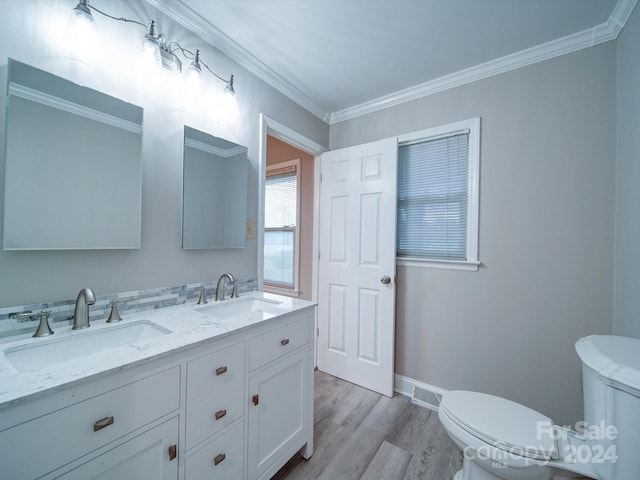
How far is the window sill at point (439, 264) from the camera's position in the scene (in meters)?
1.94

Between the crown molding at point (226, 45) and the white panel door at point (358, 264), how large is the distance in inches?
24.8

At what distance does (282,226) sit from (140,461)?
8.37 ft

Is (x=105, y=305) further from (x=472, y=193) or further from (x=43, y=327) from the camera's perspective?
(x=472, y=193)

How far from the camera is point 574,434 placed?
111 centimetres

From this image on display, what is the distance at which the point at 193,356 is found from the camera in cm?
95

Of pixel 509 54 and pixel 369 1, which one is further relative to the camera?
pixel 509 54

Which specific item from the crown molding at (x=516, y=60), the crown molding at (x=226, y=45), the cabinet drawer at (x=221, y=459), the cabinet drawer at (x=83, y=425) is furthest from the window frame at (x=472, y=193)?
the cabinet drawer at (x=83, y=425)

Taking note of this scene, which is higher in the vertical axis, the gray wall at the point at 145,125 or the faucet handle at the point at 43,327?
the gray wall at the point at 145,125

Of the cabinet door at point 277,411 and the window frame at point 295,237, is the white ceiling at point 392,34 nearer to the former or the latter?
the window frame at point 295,237

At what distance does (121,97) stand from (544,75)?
8.21 ft

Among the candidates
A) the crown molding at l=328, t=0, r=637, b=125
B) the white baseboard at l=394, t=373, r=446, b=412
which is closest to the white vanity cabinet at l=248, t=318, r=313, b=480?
the white baseboard at l=394, t=373, r=446, b=412

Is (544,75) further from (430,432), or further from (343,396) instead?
(343,396)

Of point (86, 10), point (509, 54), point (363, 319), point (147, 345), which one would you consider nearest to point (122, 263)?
point (147, 345)

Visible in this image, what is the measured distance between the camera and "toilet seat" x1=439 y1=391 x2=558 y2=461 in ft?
A: 3.39
